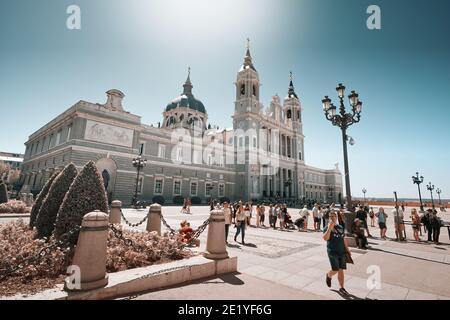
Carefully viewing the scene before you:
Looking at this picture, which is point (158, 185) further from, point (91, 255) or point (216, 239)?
point (91, 255)

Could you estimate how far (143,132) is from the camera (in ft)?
121

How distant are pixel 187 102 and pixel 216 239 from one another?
5444 centimetres

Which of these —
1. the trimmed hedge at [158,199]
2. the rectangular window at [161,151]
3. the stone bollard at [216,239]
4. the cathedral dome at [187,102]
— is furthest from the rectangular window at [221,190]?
the stone bollard at [216,239]

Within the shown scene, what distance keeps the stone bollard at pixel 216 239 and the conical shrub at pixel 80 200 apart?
3.13 metres

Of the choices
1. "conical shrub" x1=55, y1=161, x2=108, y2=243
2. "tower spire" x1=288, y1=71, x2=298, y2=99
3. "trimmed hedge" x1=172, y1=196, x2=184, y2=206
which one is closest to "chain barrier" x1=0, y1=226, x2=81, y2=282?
"conical shrub" x1=55, y1=161, x2=108, y2=243

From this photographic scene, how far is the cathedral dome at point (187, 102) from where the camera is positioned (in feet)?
187

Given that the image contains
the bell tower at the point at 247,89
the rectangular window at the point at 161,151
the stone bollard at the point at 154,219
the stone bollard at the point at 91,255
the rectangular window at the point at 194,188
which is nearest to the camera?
the stone bollard at the point at 91,255

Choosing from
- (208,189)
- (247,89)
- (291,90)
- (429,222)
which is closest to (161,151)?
(208,189)

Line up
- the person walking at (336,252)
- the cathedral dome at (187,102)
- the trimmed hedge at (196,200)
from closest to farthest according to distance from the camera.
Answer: the person walking at (336,252)
the trimmed hedge at (196,200)
the cathedral dome at (187,102)

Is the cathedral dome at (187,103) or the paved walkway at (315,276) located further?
the cathedral dome at (187,103)

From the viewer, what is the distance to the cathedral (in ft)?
97.3

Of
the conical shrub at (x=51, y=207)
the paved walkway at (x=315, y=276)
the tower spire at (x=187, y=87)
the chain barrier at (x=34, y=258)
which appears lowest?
the paved walkway at (x=315, y=276)

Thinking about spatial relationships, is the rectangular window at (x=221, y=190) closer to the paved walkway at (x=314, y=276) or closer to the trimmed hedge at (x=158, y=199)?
the trimmed hedge at (x=158, y=199)
